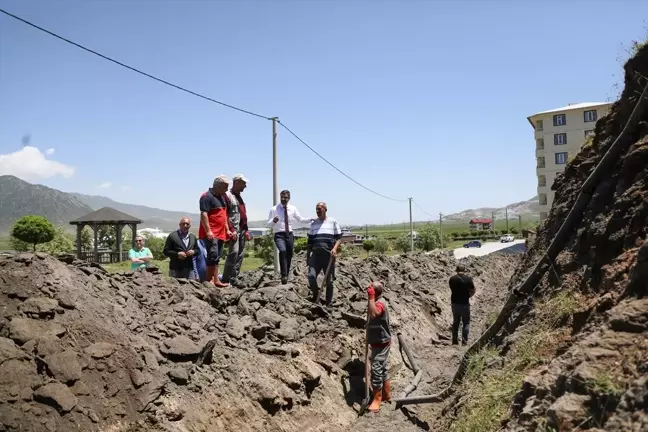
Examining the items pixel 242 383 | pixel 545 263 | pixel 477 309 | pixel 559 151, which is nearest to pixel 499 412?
pixel 545 263

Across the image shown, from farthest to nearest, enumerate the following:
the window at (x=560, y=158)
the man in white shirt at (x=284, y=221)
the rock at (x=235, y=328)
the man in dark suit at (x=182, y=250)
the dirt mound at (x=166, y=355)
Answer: the window at (x=560, y=158) < the man in white shirt at (x=284, y=221) < the man in dark suit at (x=182, y=250) < the rock at (x=235, y=328) < the dirt mound at (x=166, y=355)

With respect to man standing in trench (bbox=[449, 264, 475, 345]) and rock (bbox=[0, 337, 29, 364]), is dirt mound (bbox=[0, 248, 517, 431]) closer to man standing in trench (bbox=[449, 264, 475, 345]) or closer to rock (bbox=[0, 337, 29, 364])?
rock (bbox=[0, 337, 29, 364])

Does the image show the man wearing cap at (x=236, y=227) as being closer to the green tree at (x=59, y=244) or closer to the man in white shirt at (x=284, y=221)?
the man in white shirt at (x=284, y=221)

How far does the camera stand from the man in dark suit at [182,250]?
26.2 ft

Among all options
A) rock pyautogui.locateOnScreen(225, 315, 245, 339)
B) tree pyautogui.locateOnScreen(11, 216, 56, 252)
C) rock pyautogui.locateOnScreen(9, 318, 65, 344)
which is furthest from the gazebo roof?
rock pyautogui.locateOnScreen(9, 318, 65, 344)

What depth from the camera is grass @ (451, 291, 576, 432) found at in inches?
161

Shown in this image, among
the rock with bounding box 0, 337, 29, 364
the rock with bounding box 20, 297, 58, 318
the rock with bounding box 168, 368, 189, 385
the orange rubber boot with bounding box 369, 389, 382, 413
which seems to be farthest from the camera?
the orange rubber boot with bounding box 369, 389, 382, 413

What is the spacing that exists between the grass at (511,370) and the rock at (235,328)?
3126mm

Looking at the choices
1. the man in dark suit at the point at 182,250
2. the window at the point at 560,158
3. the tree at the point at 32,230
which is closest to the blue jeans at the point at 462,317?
the man in dark suit at the point at 182,250

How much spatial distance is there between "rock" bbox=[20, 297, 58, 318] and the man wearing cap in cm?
337

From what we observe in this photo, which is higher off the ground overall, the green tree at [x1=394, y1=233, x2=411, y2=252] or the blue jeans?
the green tree at [x1=394, y1=233, x2=411, y2=252]

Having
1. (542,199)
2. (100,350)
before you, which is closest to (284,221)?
(100,350)

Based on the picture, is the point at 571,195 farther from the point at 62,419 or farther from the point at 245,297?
the point at 62,419

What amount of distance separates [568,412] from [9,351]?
15.6 feet
